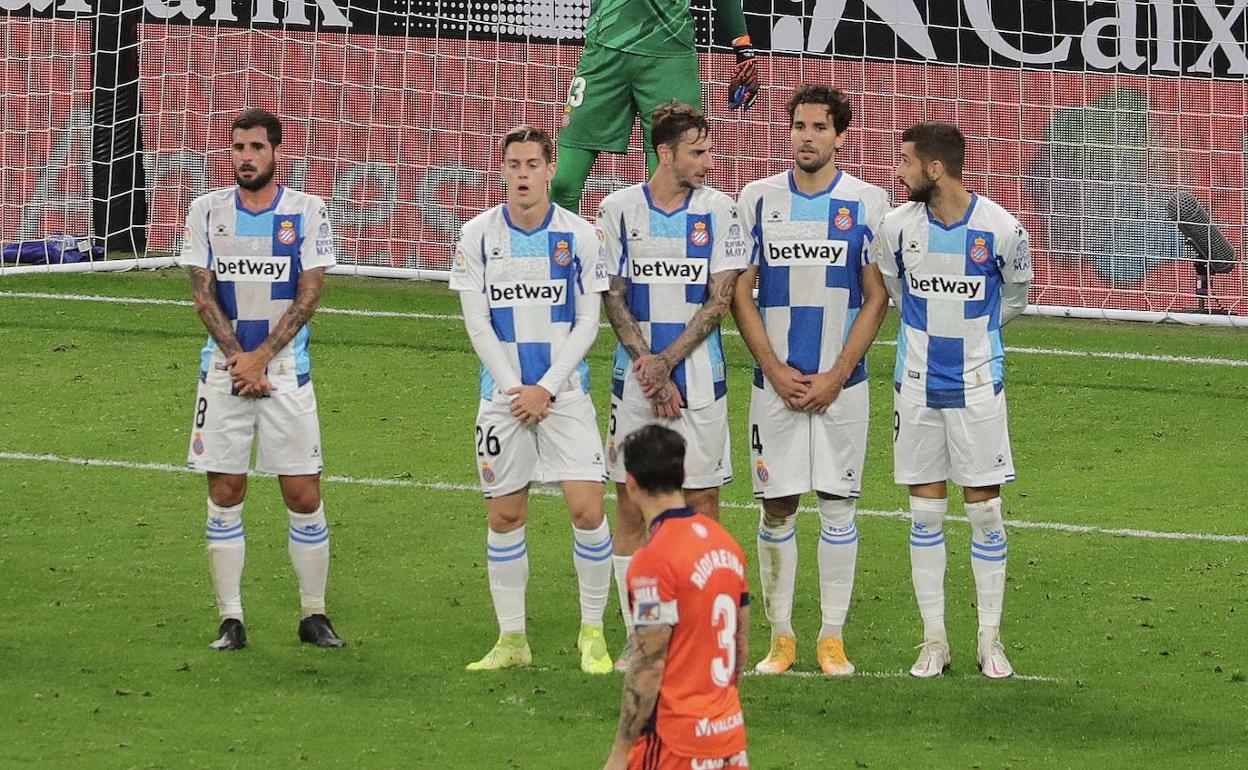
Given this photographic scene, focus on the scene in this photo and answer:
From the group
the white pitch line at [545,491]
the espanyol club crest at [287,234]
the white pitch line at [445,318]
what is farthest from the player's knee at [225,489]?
the white pitch line at [445,318]

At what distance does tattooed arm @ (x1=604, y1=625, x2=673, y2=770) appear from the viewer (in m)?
5.16

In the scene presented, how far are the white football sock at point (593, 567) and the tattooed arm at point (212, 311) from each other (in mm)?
1554

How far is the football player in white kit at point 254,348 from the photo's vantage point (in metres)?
8.01

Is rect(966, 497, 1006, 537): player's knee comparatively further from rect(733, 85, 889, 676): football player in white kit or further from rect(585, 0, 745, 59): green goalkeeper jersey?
rect(585, 0, 745, 59): green goalkeeper jersey

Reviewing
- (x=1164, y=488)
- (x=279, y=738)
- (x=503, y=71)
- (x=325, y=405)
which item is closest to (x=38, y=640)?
(x=279, y=738)

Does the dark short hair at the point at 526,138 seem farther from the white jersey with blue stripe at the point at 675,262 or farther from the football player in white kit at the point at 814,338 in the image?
the football player in white kit at the point at 814,338

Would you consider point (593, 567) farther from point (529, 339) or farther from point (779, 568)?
point (529, 339)

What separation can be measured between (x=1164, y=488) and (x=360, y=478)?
13.9 ft

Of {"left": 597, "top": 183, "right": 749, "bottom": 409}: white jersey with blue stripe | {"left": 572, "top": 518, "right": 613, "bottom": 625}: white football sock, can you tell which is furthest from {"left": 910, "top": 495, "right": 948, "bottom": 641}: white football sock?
{"left": 572, "top": 518, "right": 613, "bottom": 625}: white football sock

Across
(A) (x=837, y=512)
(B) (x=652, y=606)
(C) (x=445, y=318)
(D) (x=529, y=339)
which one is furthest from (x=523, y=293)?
(C) (x=445, y=318)

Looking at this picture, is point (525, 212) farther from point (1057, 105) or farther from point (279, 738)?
point (1057, 105)

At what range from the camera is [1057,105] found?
15125 millimetres

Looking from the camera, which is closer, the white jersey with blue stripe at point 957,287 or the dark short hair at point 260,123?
the white jersey with blue stripe at point 957,287

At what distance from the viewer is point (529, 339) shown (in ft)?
25.3
